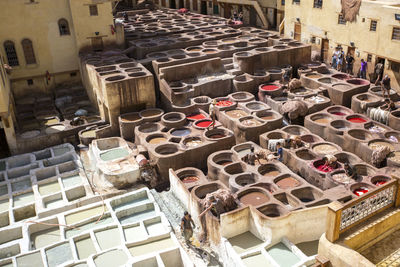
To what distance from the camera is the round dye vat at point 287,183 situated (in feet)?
54.9

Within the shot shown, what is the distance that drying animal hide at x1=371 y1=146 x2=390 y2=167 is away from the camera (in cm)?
1773

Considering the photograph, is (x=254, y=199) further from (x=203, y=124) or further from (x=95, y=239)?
(x=203, y=124)

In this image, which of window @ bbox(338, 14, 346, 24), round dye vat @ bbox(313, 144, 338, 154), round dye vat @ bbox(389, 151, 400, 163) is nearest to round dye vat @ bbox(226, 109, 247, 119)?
round dye vat @ bbox(313, 144, 338, 154)

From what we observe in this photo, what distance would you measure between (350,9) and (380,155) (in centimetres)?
1416

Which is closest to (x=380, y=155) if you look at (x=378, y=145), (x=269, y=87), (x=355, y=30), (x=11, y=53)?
(x=378, y=145)

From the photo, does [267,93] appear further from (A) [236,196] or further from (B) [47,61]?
(B) [47,61]

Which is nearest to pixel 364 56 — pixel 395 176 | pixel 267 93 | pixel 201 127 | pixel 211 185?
pixel 267 93

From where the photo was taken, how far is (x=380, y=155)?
17.7 meters

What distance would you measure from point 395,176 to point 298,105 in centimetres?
1176

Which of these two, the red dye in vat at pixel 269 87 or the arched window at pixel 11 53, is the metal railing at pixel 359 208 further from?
the arched window at pixel 11 53

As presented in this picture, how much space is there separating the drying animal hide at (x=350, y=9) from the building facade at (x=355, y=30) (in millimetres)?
280

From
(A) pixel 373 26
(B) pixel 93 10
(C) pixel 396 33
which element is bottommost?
(C) pixel 396 33

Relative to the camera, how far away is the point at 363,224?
1034 cm

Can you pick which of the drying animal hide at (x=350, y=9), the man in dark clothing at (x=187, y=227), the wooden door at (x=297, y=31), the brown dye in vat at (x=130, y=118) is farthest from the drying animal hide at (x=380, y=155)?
the wooden door at (x=297, y=31)
